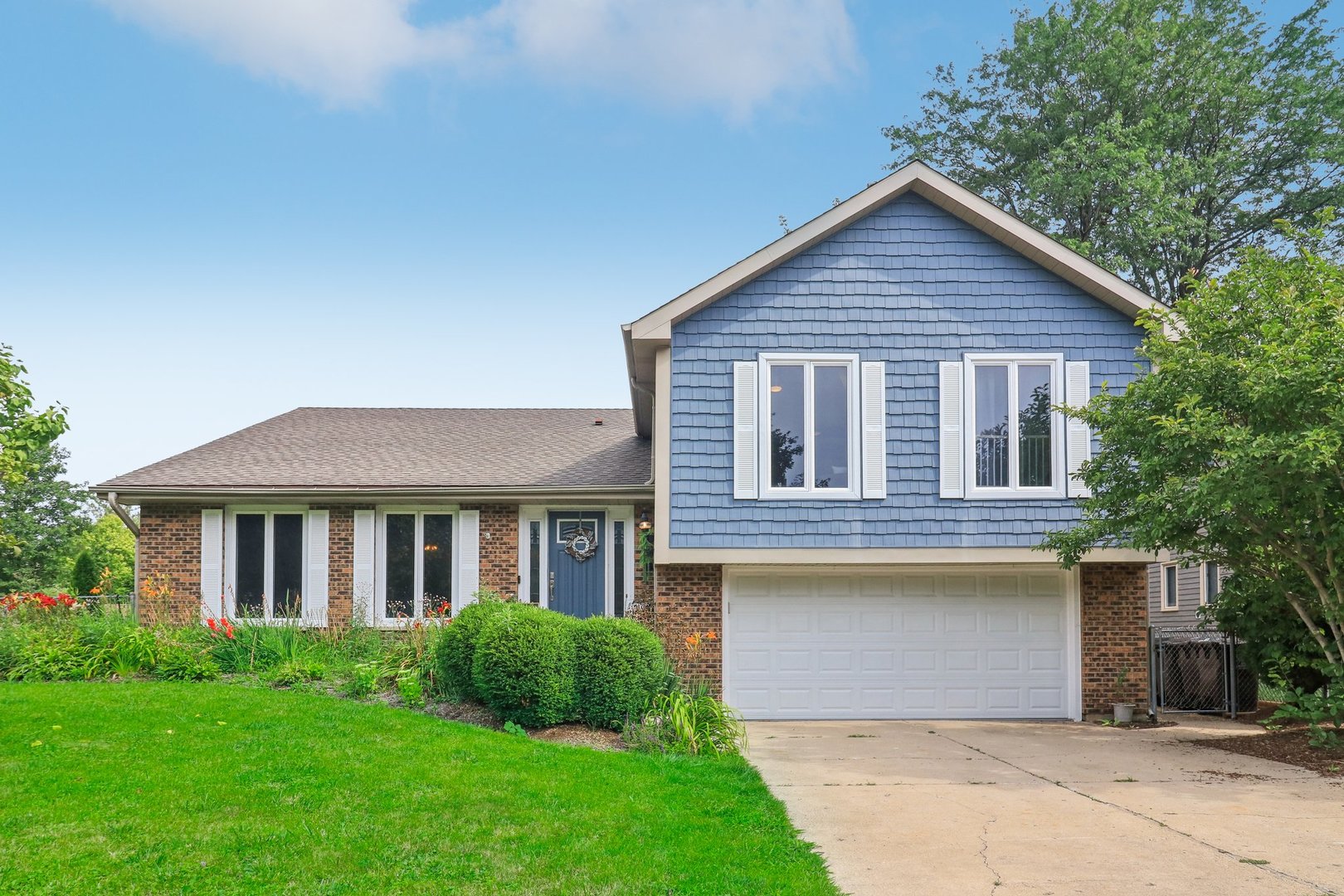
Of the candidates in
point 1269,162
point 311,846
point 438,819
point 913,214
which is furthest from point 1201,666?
point 1269,162

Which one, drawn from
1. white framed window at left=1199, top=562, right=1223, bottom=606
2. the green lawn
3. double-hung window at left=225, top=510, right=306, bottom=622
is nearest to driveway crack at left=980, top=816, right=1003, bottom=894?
the green lawn

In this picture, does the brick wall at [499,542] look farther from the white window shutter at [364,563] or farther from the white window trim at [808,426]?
the white window trim at [808,426]

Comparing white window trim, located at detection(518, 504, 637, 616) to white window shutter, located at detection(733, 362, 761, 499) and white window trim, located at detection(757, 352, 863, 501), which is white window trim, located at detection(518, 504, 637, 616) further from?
white window trim, located at detection(757, 352, 863, 501)

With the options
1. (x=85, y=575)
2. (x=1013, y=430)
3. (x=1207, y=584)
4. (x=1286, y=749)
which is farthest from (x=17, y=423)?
(x=1207, y=584)

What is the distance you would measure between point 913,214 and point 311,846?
10.5m

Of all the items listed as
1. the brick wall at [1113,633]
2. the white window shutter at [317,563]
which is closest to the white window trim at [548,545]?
the white window shutter at [317,563]

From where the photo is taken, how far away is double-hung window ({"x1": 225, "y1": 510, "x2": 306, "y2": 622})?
15.5 metres

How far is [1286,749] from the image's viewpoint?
10797 millimetres

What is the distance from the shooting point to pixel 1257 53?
24250 millimetres

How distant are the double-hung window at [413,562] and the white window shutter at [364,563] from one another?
11 cm

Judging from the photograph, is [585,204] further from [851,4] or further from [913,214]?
[913,214]

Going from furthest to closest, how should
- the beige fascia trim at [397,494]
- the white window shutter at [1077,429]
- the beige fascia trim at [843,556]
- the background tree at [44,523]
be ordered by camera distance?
the background tree at [44,523] → the beige fascia trim at [397,494] → the white window shutter at [1077,429] → the beige fascia trim at [843,556]

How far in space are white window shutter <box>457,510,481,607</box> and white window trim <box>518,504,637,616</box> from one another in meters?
0.58

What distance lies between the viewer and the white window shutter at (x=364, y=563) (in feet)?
50.7
